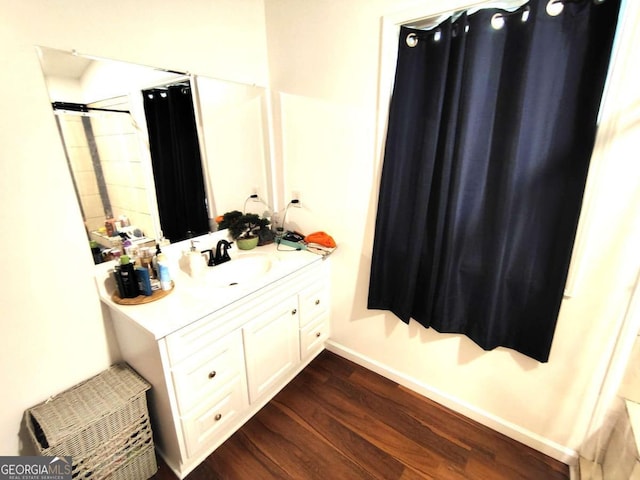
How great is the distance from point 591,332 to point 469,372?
61 cm

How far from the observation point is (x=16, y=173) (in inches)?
43.1

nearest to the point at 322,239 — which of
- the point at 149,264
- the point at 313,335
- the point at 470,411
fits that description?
the point at 313,335

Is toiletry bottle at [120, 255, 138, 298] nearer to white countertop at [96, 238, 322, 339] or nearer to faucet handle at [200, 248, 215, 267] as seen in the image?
white countertop at [96, 238, 322, 339]

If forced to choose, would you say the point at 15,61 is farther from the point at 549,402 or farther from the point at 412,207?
the point at 549,402

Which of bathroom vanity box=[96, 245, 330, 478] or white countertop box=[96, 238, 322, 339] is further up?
white countertop box=[96, 238, 322, 339]

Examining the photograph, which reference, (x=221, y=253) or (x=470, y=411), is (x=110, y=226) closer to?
(x=221, y=253)

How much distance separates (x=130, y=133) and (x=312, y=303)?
4.54 ft

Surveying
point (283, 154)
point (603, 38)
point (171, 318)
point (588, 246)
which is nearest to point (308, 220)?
point (283, 154)

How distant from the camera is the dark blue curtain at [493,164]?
1.10m

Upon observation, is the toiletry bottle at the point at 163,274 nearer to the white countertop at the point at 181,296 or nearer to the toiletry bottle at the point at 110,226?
the white countertop at the point at 181,296

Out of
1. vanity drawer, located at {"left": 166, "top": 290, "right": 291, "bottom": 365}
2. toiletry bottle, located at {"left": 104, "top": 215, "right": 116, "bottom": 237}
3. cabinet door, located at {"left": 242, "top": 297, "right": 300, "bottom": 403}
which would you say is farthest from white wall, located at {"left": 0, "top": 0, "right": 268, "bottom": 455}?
cabinet door, located at {"left": 242, "top": 297, "right": 300, "bottom": 403}

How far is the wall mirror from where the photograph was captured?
1.20 meters

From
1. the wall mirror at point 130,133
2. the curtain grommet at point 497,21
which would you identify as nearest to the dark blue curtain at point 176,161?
the wall mirror at point 130,133

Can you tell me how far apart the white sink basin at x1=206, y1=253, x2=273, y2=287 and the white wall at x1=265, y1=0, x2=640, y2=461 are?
430 mm
